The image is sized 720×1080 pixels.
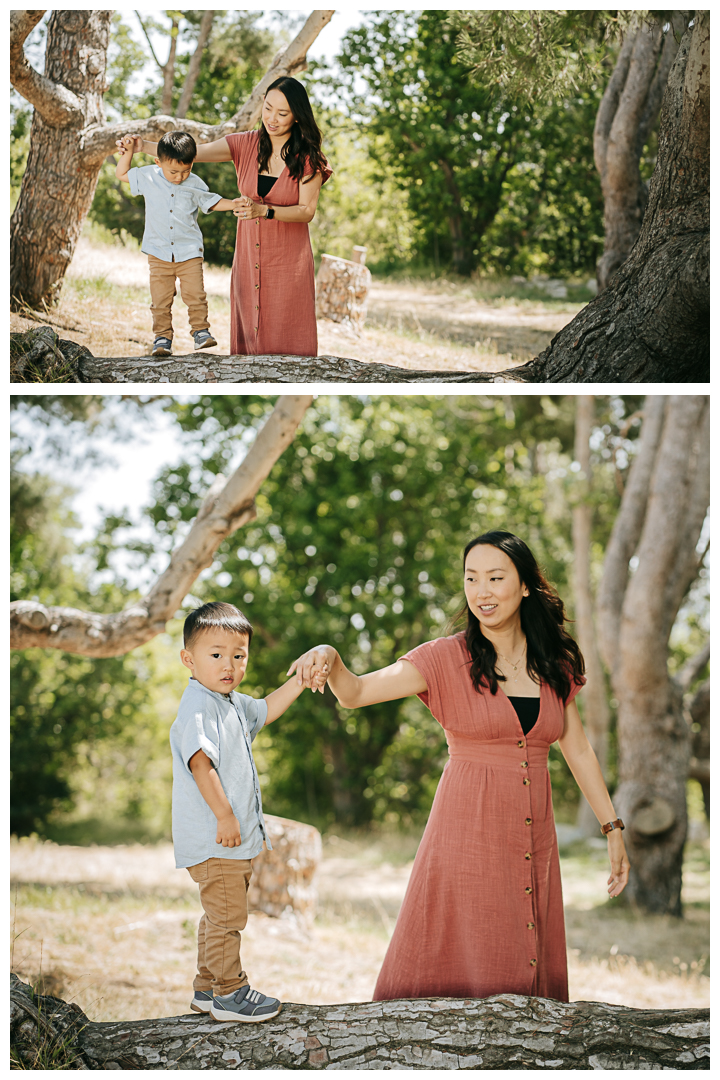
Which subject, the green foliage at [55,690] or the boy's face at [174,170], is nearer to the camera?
the boy's face at [174,170]

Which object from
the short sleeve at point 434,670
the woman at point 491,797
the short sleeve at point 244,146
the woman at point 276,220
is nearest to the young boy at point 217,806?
the woman at point 491,797

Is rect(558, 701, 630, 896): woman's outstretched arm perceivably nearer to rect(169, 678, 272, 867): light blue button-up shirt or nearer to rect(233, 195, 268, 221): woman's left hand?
rect(169, 678, 272, 867): light blue button-up shirt

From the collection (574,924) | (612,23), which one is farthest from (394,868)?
(612,23)

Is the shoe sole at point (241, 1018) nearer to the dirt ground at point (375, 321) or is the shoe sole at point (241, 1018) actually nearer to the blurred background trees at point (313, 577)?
the dirt ground at point (375, 321)

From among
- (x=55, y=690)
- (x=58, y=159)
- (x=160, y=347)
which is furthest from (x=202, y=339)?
(x=55, y=690)

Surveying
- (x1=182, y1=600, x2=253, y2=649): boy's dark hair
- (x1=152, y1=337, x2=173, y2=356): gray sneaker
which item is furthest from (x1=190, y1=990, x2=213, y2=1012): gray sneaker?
(x1=152, y1=337, x2=173, y2=356): gray sneaker

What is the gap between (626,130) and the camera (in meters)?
8.48

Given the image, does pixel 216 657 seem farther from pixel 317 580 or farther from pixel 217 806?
pixel 317 580

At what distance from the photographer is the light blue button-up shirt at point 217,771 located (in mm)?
2904

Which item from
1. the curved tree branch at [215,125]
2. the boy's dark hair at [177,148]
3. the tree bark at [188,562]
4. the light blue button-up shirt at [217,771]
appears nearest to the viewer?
the light blue button-up shirt at [217,771]

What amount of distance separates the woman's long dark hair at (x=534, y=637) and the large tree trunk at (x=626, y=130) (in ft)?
19.2

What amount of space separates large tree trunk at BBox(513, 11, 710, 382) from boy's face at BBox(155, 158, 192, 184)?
2128mm

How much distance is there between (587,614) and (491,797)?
8600mm
